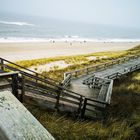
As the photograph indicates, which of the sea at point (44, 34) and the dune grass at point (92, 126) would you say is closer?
the dune grass at point (92, 126)

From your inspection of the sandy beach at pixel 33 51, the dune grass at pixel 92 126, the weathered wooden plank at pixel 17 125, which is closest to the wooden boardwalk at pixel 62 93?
the dune grass at pixel 92 126

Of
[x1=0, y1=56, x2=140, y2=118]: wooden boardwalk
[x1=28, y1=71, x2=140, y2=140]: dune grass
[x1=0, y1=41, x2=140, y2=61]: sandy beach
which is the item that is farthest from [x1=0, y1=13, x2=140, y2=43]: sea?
[x1=28, y1=71, x2=140, y2=140]: dune grass

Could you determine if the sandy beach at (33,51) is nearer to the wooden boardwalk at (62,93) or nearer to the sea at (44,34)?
the sea at (44,34)

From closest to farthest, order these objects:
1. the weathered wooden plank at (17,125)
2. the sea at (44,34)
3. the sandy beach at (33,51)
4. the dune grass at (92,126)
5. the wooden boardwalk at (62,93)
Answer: the weathered wooden plank at (17,125)
the dune grass at (92,126)
the wooden boardwalk at (62,93)
the sandy beach at (33,51)
the sea at (44,34)

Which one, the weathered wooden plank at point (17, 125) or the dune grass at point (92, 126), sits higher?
the weathered wooden plank at point (17, 125)

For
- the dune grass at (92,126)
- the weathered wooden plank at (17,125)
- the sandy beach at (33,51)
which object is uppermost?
the weathered wooden plank at (17,125)

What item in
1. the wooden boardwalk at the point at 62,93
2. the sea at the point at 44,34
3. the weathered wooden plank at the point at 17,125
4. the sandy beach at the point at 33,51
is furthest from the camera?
the sea at the point at 44,34

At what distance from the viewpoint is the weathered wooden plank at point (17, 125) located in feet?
Result: 4.75

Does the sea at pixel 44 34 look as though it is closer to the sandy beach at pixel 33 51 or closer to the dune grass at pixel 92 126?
the sandy beach at pixel 33 51

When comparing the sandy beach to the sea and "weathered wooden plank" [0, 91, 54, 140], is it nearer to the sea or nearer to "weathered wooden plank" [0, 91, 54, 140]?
the sea


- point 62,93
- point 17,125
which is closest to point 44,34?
point 62,93

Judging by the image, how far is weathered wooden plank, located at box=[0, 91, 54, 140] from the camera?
1448 millimetres

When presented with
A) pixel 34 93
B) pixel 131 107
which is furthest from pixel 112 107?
pixel 34 93

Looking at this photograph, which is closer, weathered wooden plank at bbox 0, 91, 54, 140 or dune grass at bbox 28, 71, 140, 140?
weathered wooden plank at bbox 0, 91, 54, 140
